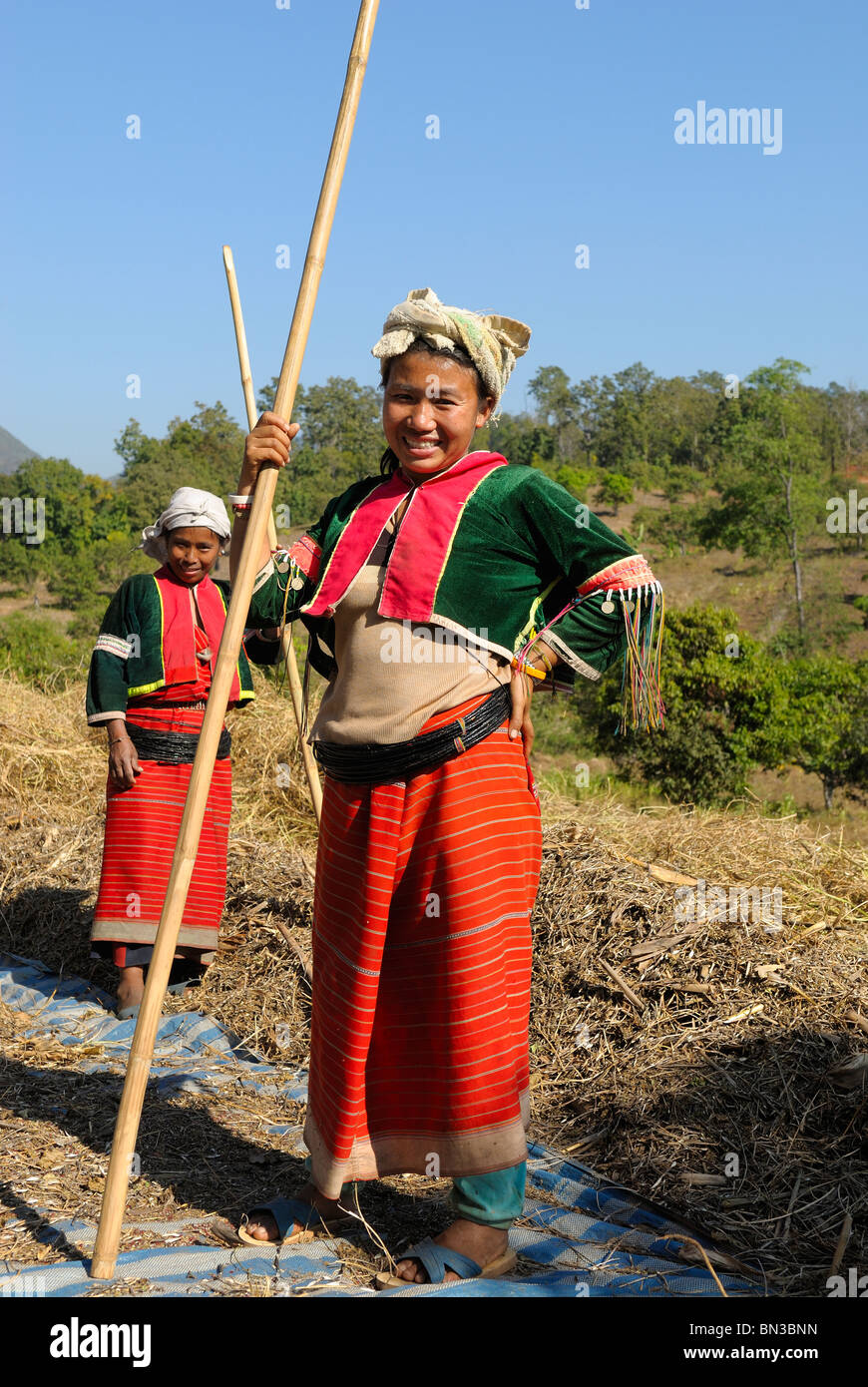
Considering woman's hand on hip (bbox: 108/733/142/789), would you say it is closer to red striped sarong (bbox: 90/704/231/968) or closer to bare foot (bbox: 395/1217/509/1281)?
red striped sarong (bbox: 90/704/231/968)

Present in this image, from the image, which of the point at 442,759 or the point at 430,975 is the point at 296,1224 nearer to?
the point at 430,975

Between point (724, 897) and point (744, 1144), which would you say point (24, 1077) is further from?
point (724, 897)

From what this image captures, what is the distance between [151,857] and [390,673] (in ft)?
7.28

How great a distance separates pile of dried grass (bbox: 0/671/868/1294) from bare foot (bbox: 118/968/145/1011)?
249 mm

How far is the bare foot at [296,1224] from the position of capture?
7.29 feet

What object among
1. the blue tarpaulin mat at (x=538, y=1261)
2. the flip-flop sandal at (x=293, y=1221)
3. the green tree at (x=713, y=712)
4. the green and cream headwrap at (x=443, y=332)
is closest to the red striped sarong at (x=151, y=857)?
the blue tarpaulin mat at (x=538, y=1261)

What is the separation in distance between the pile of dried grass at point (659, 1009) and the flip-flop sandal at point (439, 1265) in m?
0.26

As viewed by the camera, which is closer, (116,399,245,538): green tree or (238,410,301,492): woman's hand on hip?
(238,410,301,492): woman's hand on hip

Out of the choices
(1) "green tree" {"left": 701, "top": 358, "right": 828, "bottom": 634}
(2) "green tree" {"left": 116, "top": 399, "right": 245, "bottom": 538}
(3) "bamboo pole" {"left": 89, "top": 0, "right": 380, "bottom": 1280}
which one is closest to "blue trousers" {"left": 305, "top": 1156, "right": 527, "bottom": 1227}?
(3) "bamboo pole" {"left": 89, "top": 0, "right": 380, "bottom": 1280}

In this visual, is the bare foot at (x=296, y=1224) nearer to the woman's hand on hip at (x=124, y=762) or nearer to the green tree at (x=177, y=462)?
the woman's hand on hip at (x=124, y=762)

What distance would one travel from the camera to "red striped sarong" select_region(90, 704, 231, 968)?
396 centimetres

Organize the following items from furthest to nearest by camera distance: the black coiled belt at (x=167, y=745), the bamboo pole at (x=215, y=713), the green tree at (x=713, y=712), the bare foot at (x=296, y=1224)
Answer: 1. the green tree at (x=713, y=712)
2. the black coiled belt at (x=167, y=745)
3. the bare foot at (x=296, y=1224)
4. the bamboo pole at (x=215, y=713)

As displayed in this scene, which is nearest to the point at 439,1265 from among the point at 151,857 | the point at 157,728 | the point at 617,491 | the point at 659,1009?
the point at 659,1009

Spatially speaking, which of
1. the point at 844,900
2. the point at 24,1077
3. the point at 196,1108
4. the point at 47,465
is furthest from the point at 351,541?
the point at 47,465
